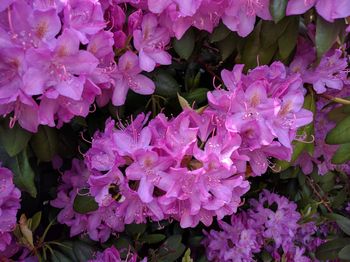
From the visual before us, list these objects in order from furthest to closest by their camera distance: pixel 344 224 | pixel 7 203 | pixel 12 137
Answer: pixel 344 224 → pixel 7 203 → pixel 12 137

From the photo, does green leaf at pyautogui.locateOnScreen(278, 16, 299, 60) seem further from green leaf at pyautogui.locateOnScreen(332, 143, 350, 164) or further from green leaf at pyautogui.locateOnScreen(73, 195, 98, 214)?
green leaf at pyautogui.locateOnScreen(73, 195, 98, 214)

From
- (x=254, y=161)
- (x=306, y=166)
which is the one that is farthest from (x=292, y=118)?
(x=306, y=166)

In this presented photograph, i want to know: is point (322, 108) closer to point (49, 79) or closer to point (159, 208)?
point (159, 208)

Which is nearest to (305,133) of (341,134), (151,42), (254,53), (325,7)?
(341,134)

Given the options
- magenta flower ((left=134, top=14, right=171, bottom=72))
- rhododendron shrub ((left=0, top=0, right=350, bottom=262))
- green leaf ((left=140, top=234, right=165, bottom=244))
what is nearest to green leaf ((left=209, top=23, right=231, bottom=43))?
rhododendron shrub ((left=0, top=0, right=350, bottom=262))

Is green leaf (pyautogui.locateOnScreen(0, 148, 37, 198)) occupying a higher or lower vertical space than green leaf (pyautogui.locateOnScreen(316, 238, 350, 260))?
higher

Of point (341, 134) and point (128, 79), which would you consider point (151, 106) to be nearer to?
point (128, 79)

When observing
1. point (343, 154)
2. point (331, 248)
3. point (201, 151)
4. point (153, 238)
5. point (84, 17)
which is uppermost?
point (84, 17)
